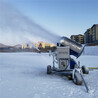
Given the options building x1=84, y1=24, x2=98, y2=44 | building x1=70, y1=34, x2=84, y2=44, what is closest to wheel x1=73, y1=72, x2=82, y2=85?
building x1=84, y1=24, x2=98, y2=44

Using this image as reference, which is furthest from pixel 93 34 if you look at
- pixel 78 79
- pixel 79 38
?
pixel 78 79

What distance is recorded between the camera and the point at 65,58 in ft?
19.9

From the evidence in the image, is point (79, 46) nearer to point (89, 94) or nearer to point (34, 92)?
point (89, 94)

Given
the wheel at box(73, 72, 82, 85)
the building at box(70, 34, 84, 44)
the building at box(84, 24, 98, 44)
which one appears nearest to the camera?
the wheel at box(73, 72, 82, 85)

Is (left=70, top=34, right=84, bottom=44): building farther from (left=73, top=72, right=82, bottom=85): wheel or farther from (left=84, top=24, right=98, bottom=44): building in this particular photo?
(left=73, top=72, right=82, bottom=85): wheel

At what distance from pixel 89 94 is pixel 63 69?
98.0 inches

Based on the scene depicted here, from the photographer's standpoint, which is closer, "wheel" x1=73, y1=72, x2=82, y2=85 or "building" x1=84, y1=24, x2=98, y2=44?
"wheel" x1=73, y1=72, x2=82, y2=85

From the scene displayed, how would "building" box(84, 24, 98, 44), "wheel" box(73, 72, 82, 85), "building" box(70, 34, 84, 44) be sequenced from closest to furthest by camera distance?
"wheel" box(73, 72, 82, 85), "building" box(84, 24, 98, 44), "building" box(70, 34, 84, 44)

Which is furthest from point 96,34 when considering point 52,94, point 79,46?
point 52,94

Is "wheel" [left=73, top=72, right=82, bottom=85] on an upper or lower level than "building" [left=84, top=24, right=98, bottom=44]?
lower

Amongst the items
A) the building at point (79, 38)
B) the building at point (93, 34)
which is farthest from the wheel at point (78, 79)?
the building at point (79, 38)

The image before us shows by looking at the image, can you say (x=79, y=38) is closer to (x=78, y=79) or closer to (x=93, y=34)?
(x=93, y=34)

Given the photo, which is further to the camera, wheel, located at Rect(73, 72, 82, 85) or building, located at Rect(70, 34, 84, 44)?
building, located at Rect(70, 34, 84, 44)

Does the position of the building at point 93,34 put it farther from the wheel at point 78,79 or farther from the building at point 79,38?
the wheel at point 78,79
